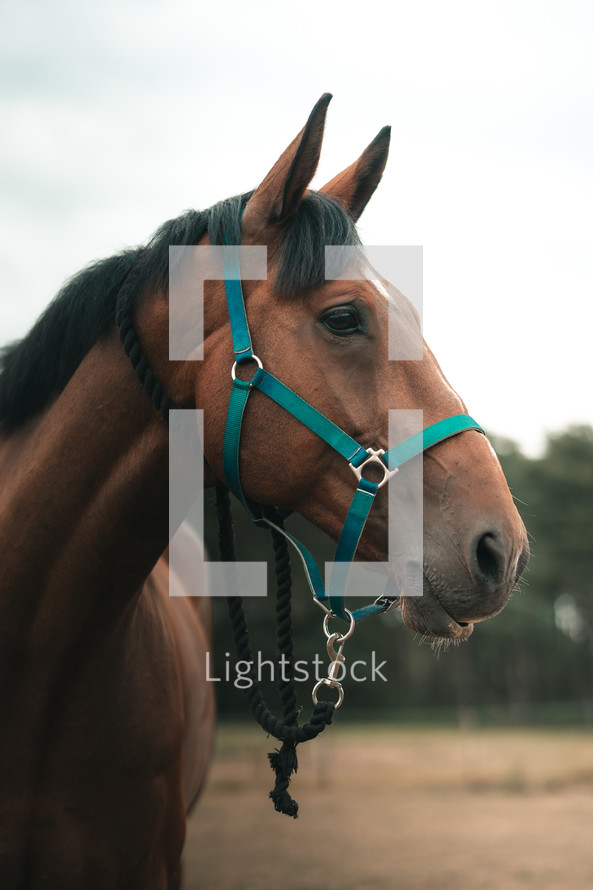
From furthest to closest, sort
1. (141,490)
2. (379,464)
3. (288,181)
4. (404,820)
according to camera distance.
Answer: (404,820)
(141,490)
(288,181)
(379,464)

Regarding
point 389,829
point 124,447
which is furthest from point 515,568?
point 389,829

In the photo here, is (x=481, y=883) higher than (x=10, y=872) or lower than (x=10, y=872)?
lower

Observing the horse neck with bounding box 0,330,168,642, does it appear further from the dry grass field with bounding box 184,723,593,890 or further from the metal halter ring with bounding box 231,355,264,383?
the dry grass field with bounding box 184,723,593,890

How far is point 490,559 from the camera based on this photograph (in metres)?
1.84

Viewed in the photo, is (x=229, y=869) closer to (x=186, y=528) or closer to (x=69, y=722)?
(x=186, y=528)

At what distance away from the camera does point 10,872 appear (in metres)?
2.32

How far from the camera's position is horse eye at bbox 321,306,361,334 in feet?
6.73

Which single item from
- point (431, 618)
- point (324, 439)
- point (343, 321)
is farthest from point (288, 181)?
point (431, 618)

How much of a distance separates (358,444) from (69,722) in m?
1.32

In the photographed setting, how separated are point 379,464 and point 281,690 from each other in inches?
36.1

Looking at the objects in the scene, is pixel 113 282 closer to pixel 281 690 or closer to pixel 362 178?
pixel 362 178

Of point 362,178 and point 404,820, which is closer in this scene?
point 362,178

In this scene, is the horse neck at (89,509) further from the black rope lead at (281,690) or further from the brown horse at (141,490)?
the black rope lead at (281,690)

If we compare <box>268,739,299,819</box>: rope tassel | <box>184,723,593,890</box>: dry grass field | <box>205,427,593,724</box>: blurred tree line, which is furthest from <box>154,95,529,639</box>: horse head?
<box>205,427,593,724</box>: blurred tree line
